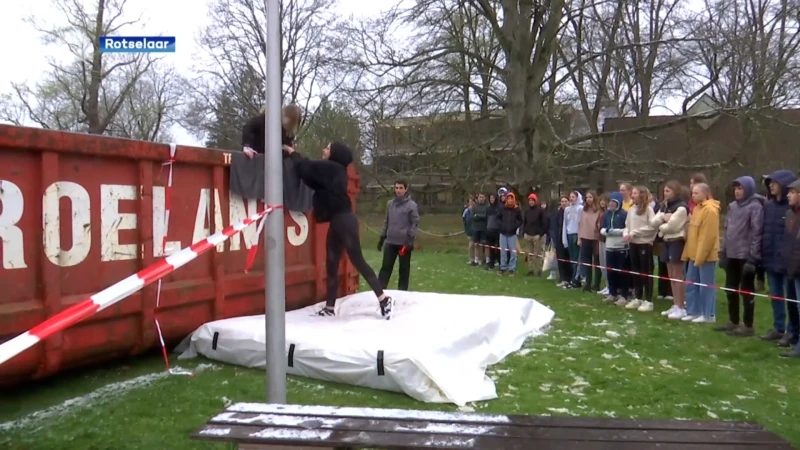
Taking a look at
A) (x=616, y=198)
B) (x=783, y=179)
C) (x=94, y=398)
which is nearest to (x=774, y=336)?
(x=783, y=179)

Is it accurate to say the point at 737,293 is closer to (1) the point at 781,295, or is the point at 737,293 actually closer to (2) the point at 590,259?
(1) the point at 781,295

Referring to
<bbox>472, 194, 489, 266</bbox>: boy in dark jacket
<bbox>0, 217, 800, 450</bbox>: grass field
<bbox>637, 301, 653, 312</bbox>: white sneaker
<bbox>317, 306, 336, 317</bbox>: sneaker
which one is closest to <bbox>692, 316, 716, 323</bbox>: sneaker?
<bbox>637, 301, 653, 312</bbox>: white sneaker

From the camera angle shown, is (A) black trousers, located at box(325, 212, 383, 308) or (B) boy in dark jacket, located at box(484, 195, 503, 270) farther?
(B) boy in dark jacket, located at box(484, 195, 503, 270)

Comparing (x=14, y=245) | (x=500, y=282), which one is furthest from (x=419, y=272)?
(x=14, y=245)

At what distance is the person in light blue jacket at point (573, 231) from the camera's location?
12633mm

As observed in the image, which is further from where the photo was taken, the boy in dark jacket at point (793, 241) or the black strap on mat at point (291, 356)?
the boy in dark jacket at point (793, 241)

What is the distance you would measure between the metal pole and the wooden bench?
1.04 m

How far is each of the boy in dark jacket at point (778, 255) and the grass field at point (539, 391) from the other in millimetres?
281

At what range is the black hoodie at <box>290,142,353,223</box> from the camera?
6.76 meters

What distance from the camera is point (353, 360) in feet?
17.7

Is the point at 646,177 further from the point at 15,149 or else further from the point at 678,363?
the point at 15,149

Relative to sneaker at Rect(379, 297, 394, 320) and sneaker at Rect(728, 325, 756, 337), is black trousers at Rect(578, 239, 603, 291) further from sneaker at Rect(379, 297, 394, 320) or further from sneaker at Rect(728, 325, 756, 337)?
sneaker at Rect(379, 297, 394, 320)

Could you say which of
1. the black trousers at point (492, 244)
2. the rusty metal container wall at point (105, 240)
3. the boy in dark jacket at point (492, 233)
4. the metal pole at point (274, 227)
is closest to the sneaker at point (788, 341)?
the rusty metal container wall at point (105, 240)

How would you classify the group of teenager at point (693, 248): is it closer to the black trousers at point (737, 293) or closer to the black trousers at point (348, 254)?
the black trousers at point (737, 293)
